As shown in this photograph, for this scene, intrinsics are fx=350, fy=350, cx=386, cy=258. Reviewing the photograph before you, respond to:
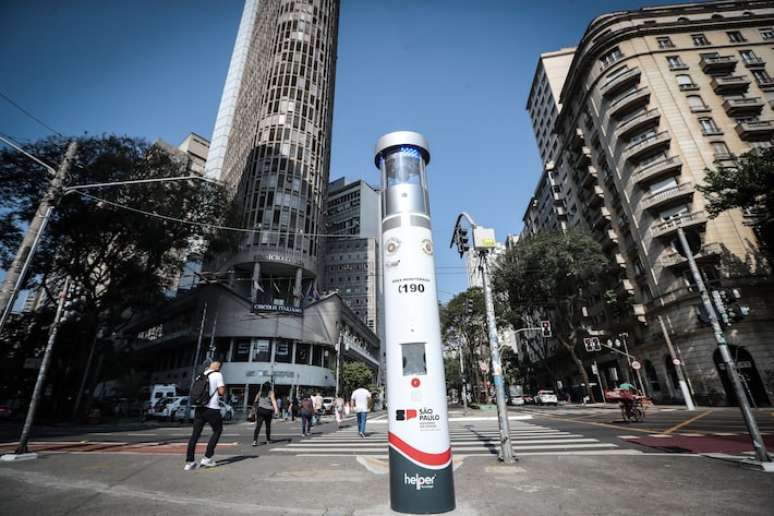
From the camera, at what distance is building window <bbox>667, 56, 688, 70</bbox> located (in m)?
34.0

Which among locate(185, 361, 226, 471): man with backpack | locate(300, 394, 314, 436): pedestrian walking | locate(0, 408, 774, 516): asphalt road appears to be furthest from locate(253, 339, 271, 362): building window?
locate(185, 361, 226, 471): man with backpack

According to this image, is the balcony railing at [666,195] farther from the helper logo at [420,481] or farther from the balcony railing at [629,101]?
the helper logo at [420,481]

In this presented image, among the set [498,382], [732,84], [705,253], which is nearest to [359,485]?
[498,382]

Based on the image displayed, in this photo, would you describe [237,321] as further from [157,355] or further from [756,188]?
[756,188]

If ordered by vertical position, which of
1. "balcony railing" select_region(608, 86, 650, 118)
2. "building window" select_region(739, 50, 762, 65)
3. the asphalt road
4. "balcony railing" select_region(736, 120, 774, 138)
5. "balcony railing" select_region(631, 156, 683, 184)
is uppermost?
"building window" select_region(739, 50, 762, 65)

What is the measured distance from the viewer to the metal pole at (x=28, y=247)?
7918mm

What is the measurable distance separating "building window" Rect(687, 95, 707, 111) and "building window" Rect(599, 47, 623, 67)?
26.3 feet

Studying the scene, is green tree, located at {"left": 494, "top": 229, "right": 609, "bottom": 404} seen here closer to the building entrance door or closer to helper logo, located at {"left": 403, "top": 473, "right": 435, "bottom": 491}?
the building entrance door

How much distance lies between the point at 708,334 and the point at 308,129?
161 feet

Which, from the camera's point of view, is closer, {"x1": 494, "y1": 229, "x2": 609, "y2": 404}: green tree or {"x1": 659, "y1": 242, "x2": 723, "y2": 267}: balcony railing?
{"x1": 659, "y1": 242, "x2": 723, "y2": 267}: balcony railing

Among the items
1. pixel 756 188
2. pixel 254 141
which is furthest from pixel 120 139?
pixel 756 188

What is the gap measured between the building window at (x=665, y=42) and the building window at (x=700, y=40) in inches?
88.8

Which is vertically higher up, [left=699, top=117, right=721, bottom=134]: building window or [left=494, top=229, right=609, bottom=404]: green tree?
[left=699, top=117, right=721, bottom=134]: building window

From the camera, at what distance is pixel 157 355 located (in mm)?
51062
